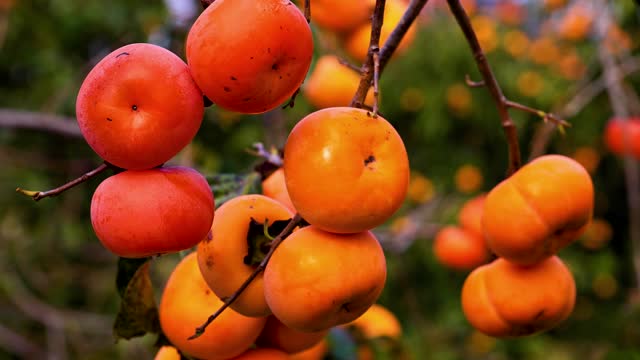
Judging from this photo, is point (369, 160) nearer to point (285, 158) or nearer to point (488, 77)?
point (285, 158)

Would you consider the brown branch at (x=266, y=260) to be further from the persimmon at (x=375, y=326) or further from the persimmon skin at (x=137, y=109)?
the persimmon at (x=375, y=326)

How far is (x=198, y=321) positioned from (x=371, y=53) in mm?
384

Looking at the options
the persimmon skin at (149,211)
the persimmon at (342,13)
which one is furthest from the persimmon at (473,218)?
the persimmon skin at (149,211)

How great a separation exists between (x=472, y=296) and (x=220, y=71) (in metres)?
0.56

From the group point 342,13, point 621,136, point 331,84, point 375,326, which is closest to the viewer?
point 375,326

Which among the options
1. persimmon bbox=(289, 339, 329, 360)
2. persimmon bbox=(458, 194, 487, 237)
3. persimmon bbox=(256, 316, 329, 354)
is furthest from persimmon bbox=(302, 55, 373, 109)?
persimmon bbox=(256, 316, 329, 354)

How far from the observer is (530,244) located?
986 millimetres

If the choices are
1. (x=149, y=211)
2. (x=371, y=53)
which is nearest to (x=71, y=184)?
(x=149, y=211)

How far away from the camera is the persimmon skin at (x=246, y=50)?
711 millimetres

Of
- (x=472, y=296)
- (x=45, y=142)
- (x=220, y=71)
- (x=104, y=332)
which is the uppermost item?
(x=220, y=71)

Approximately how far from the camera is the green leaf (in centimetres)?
105

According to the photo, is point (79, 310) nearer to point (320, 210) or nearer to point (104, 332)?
point (104, 332)

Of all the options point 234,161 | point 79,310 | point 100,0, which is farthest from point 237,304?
point 79,310

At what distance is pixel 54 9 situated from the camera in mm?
3143
